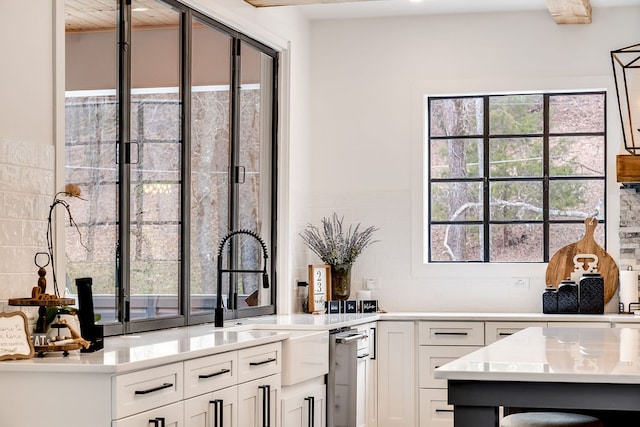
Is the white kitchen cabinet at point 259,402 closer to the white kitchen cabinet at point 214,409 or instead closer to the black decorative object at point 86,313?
the white kitchen cabinet at point 214,409

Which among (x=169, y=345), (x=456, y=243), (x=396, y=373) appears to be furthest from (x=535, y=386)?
(x=456, y=243)

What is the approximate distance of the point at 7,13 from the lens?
→ 427 centimetres

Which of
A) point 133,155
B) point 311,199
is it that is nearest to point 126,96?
point 133,155

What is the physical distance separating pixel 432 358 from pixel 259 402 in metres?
2.63

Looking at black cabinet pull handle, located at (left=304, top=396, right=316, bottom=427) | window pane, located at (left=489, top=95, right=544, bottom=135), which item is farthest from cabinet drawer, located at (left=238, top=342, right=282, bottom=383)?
window pane, located at (left=489, top=95, right=544, bottom=135)

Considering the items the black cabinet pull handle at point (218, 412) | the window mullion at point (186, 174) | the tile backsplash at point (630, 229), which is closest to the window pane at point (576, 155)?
the tile backsplash at point (630, 229)

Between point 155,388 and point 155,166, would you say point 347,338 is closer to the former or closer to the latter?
point 155,166

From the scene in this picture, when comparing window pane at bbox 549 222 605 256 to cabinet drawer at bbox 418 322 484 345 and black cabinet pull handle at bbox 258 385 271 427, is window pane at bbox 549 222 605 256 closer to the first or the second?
cabinet drawer at bbox 418 322 484 345

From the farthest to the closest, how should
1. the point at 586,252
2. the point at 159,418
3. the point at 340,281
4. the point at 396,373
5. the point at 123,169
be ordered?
1. the point at 340,281
2. the point at 586,252
3. the point at 396,373
4. the point at 123,169
5. the point at 159,418

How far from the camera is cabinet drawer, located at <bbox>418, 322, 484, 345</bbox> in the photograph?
737 cm

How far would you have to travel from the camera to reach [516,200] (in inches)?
321

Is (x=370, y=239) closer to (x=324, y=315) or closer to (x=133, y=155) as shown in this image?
(x=324, y=315)

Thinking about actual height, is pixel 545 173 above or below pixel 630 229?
above

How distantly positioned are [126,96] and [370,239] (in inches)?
131
